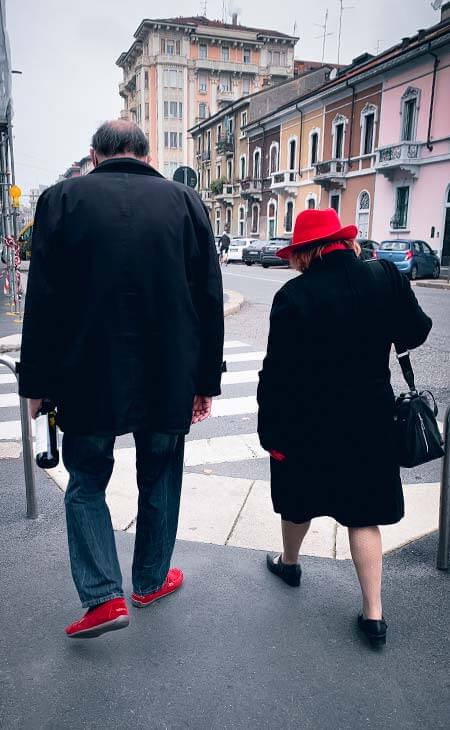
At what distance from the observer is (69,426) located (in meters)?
2.27

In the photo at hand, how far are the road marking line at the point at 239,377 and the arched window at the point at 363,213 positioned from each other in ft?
83.6

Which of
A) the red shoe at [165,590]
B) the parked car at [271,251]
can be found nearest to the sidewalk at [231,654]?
the red shoe at [165,590]

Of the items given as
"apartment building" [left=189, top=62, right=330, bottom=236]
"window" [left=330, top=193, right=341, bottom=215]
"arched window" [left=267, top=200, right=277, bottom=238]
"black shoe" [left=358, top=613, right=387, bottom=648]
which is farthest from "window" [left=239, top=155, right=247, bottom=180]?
"black shoe" [left=358, top=613, right=387, bottom=648]

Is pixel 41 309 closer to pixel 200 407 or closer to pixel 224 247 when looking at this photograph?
pixel 200 407

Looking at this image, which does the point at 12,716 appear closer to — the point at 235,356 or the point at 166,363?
the point at 166,363

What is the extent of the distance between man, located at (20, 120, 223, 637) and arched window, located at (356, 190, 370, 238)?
30389 millimetres

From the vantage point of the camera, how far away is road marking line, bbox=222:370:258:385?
23.6 ft

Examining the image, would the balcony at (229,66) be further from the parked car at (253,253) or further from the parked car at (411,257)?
the parked car at (411,257)

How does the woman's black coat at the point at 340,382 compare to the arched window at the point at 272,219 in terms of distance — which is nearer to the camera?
the woman's black coat at the point at 340,382

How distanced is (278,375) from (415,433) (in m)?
0.61

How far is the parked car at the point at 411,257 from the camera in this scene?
21984mm

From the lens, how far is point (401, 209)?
28547 mm

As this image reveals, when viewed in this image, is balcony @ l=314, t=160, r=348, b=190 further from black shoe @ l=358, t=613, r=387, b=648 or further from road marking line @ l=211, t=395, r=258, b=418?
black shoe @ l=358, t=613, r=387, b=648

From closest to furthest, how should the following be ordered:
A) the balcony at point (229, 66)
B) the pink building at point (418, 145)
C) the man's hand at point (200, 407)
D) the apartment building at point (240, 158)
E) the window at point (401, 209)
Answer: the man's hand at point (200, 407) < the pink building at point (418, 145) < the window at point (401, 209) < the apartment building at point (240, 158) < the balcony at point (229, 66)
